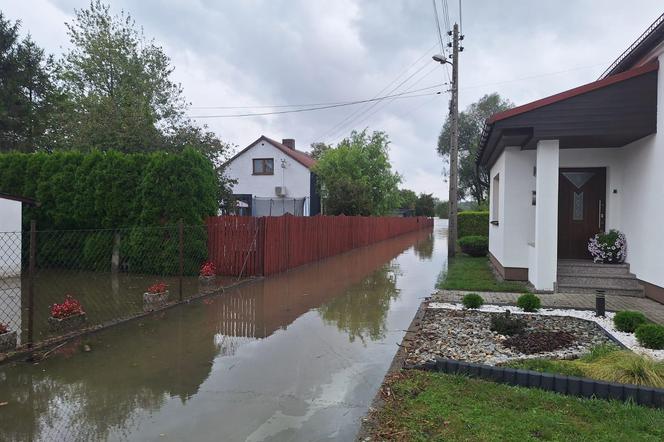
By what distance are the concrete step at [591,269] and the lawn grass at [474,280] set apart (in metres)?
0.98

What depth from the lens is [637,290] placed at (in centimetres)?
918

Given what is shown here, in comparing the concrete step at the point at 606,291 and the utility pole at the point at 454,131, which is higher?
the utility pole at the point at 454,131

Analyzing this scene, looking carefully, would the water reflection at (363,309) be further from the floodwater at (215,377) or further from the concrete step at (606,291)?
the concrete step at (606,291)

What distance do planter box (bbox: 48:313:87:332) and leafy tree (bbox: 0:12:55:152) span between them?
92.0ft

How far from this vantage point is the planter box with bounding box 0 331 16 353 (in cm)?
540

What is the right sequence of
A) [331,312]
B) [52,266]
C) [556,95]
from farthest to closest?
1. [52,266]
2. [556,95]
3. [331,312]

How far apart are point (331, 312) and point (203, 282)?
397 centimetres

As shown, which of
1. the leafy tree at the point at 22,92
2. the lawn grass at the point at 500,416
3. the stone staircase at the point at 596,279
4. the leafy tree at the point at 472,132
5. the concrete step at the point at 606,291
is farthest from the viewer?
the leafy tree at the point at 472,132

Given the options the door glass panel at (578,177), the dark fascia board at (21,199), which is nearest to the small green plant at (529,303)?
the door glass panel at (578,177)

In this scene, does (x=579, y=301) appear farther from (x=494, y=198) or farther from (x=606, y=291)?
(x=494, y=198)

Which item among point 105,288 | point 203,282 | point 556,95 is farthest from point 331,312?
point 556,95

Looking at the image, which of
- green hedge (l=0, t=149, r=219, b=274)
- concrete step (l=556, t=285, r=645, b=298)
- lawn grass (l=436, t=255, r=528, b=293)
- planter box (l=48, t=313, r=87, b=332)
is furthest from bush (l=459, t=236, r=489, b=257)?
planter box (l=48, t=313, r=87, b=332)

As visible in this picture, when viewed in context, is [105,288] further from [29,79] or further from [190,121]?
[29,79]

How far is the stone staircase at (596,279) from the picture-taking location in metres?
9.34
